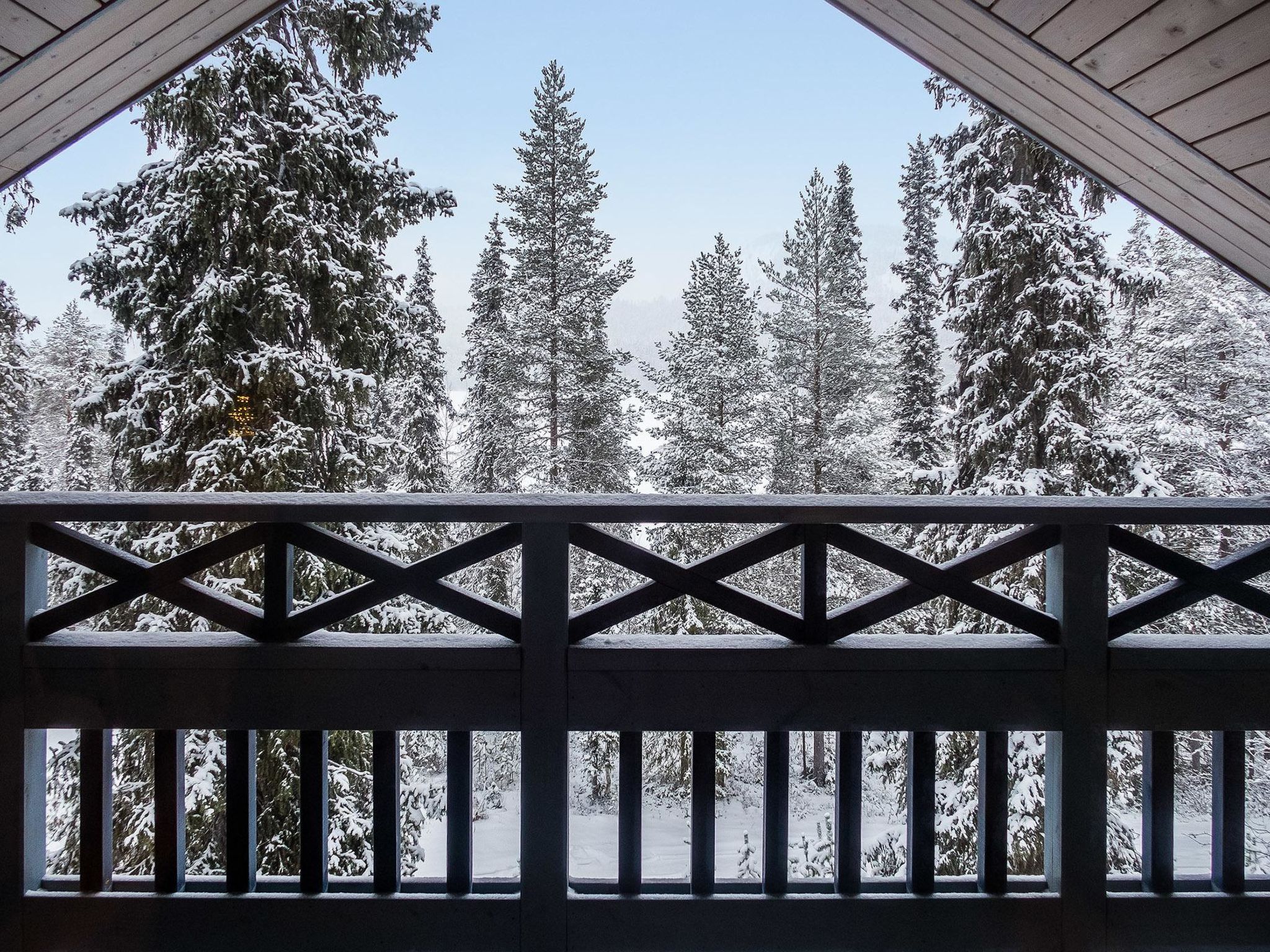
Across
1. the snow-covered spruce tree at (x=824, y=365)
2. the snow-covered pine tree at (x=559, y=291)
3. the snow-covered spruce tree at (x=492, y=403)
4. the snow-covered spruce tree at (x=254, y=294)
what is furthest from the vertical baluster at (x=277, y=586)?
the snow-covered spruce tree at (x=824, y=365)

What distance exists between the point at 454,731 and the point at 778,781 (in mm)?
1025

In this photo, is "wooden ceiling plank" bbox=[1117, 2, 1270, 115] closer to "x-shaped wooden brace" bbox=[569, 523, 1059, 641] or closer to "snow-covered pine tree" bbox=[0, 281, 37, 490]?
"x-shaped wooden brace" bbox=[569, 523, 1059, 641]

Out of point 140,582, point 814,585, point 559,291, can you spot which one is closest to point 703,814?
point 814,585

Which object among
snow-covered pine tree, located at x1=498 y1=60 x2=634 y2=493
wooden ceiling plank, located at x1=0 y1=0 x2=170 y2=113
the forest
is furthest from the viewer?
snow-covered pine tree, located at x1=498 y1=60 x2=634 y2=493

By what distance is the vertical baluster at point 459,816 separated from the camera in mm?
2033

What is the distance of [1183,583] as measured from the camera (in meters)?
2.09

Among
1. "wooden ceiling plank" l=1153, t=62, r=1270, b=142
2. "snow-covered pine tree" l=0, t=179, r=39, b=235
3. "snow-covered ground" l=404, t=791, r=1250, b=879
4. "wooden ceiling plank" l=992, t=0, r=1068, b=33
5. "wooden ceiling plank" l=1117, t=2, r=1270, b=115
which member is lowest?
"snow-covered ground" l=404, t=791, r=1250, b=879

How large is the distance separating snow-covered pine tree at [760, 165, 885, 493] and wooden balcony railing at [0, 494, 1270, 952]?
9364mm

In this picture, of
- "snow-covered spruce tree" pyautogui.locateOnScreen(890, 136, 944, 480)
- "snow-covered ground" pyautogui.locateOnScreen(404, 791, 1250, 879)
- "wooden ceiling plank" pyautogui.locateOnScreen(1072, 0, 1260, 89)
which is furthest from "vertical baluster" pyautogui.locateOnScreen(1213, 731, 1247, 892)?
"snow-covered spruce tree" pyautogui.locateOnScreen(890, 136, 944, 480)

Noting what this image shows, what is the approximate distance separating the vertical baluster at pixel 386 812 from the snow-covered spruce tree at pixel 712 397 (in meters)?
7.13

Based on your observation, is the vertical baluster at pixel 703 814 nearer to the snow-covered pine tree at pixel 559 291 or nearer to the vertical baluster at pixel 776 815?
the vertical baluster at pixel 776 815

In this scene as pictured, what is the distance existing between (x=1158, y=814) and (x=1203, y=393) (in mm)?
9775

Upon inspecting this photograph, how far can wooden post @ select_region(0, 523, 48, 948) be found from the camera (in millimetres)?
1982

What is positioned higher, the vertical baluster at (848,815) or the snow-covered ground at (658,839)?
the vertical baluster at (848,815)
